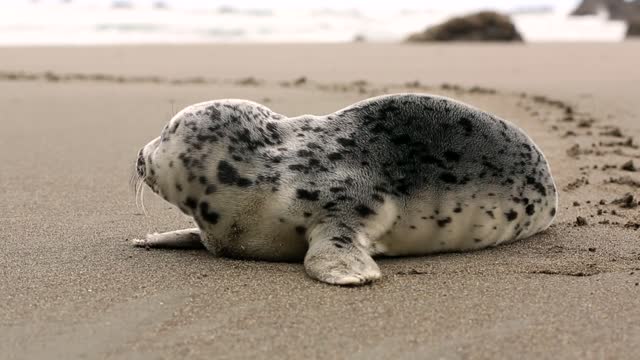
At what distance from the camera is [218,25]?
19.4 m

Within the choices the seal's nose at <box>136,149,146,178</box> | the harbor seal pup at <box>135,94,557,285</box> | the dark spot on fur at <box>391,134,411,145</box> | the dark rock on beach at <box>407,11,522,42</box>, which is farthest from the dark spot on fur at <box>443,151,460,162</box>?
the dark rock on beach at <box>407,11,522,42</box>

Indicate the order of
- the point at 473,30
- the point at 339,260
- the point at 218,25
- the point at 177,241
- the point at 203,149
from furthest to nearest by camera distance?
1. the point at 218,25
2. the point at 473,30
3. the point at 177,241
4. the point at 203,149
5. the point at 339,260

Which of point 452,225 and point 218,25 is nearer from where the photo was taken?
point 452,225

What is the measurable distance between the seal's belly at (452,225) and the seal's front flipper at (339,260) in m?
0.18

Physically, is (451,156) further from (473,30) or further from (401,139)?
(473,30)

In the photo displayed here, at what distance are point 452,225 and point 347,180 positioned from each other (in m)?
0.43

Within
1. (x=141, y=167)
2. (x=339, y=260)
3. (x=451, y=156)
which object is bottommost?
(x=339, y=260)

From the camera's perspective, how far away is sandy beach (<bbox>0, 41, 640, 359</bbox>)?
2.34m

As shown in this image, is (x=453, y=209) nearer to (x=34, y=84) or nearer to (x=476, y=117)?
(x=476, y=117)

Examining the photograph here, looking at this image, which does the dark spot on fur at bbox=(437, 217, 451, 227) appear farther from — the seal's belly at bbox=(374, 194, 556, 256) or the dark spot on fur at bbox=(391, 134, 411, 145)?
the dark spot on fur at bbox=(391, 134, 411, 145)

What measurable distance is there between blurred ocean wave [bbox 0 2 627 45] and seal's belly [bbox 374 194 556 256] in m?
11.7


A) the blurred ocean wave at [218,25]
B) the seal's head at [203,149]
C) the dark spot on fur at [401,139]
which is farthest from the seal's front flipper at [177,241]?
the blurred ocean wave at [218,25]

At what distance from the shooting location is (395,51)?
12.7m

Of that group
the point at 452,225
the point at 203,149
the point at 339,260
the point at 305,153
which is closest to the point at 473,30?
the point at 452,225
